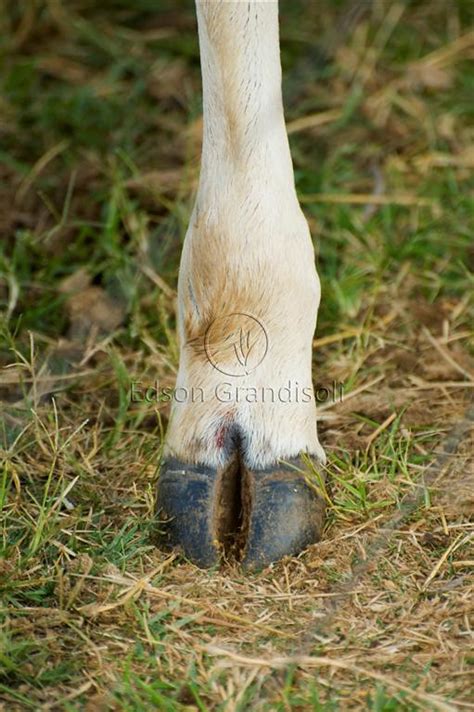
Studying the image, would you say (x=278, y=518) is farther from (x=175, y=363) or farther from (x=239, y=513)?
(x=175, y=363)

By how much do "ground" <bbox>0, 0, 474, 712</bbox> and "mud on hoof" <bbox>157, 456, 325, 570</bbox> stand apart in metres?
0.03

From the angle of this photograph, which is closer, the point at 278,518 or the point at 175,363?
the point at 278,518

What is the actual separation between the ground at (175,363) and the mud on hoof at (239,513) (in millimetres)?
33

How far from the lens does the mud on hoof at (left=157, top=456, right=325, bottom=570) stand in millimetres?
2104

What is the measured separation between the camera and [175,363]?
8.62 feet

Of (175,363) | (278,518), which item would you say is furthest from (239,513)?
(175,363)

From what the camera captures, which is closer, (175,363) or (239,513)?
(239,513)

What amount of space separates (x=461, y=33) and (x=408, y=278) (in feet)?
4.30

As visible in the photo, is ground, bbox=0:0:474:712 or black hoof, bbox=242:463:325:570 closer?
ground, bbox=0:0:474:712

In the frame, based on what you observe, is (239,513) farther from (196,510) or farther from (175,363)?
(175,363)

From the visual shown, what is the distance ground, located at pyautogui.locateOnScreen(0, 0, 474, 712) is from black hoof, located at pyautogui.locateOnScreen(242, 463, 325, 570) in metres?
0.03

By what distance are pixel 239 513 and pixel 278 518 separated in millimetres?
82

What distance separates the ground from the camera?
190cm

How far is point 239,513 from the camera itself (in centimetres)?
216
